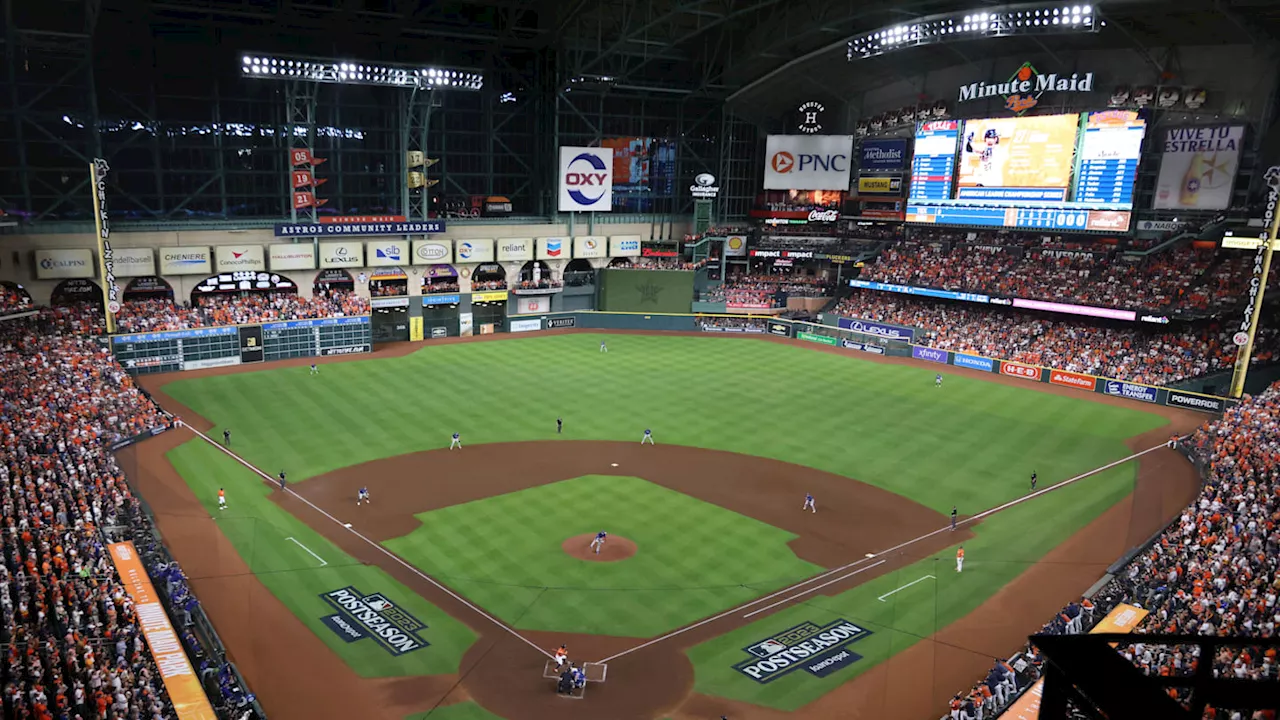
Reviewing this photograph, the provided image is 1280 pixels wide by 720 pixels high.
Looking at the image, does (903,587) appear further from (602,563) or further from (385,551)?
(385,551)

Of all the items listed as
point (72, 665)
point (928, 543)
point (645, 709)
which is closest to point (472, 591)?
point (645, 709)

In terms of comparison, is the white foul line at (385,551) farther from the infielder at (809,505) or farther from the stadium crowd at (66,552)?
the infielder at (809,505)

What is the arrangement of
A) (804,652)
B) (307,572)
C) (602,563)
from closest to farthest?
(804,652) → (307,572) → (602,563)

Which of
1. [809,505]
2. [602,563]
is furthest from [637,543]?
[809,505]

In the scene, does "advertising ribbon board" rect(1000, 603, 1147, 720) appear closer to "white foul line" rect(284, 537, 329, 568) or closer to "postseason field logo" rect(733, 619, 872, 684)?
"postseason field logo" rect(733, 619, 872, 684)

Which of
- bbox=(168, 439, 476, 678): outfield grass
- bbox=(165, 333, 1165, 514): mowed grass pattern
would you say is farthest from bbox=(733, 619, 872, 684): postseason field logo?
bbox=(165, 333, 1165, 514): mowed grass pattern

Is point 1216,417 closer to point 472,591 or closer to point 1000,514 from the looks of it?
point 1000,514

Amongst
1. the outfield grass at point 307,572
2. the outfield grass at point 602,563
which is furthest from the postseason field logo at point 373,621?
the outfield grass at point 602,563
